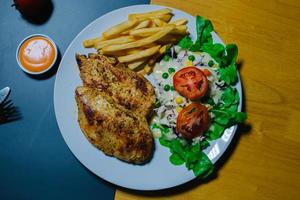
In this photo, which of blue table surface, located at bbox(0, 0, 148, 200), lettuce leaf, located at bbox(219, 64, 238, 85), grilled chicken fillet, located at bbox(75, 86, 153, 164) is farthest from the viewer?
blue table surface, located at bbox(0, 0, 148, 200)

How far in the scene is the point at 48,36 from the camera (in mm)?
3994

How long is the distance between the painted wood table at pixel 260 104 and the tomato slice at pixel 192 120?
1.47 feet

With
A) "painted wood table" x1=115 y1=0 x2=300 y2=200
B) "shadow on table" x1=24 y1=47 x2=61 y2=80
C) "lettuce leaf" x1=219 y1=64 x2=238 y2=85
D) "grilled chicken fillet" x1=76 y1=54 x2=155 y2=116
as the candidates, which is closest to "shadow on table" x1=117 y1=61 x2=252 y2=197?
"painted wood table" x1=115 y1=0 x2=300 y2=200

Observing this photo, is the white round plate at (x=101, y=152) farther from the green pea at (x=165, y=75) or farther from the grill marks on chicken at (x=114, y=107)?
the green pea at (x=165, y=75)

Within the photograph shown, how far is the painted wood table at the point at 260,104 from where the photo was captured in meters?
3.62

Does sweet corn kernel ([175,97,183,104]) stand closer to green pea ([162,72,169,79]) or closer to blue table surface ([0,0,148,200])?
green pea ([162,72,169,79])

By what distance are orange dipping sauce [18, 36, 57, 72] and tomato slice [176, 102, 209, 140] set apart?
54.0 inches

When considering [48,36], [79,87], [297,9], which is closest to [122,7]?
[48,36]

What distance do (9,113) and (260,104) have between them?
240 centimetres

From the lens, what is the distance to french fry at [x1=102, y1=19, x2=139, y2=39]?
11.7 ft

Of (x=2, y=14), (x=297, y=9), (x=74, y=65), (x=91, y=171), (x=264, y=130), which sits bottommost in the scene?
(x=264, y=130)

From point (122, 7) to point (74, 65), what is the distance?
2.63 feet

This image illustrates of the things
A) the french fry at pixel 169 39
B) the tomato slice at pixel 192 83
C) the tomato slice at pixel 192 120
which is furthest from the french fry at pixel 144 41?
the tomato slice at pixel 192 120

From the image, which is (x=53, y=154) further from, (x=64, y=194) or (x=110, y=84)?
(x=110, y=84)
